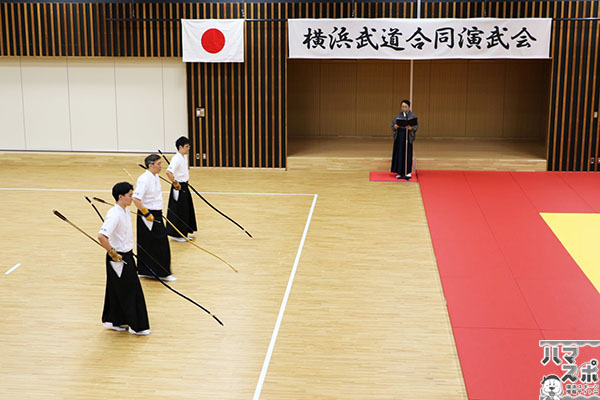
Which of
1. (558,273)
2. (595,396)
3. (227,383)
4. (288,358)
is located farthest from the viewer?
(558,273)

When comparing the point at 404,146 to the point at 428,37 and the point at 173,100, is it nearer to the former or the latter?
the point at 428,37

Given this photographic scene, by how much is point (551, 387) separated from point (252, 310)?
3.18m

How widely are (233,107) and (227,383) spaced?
958 cm

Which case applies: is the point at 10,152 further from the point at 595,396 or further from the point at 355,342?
the point at 595,396

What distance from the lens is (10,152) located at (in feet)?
50.5

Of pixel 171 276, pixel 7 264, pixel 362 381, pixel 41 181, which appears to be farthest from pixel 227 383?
pixel 41 181

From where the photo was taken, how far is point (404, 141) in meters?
13.4

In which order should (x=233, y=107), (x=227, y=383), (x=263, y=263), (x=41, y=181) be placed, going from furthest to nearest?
(x=233, y=107) < (x=41, y=181) < (x=263, y=263) < (x=227, y=383)

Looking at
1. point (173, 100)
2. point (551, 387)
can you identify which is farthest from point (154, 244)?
point (173, 100)

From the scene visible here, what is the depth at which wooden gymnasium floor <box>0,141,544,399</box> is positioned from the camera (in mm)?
5828

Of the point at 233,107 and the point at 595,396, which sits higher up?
the point at 233,107

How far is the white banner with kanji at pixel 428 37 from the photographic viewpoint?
43.8ft

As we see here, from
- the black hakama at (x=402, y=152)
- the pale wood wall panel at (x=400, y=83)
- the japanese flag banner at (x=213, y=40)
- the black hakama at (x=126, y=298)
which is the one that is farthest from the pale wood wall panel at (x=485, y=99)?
the black hakama at (x=126, y=298)

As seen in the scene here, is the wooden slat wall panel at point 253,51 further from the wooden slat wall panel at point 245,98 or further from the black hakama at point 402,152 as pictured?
the black hakama at point 402,152
